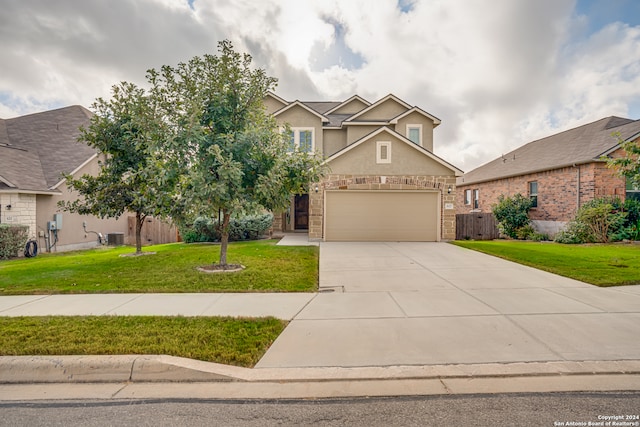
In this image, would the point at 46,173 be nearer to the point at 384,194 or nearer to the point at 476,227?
the point at 384,194

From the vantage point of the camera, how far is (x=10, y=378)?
3443 mm

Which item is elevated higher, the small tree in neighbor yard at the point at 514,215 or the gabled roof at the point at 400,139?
the gabled roof at the point at 400,139

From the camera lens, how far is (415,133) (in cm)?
1792

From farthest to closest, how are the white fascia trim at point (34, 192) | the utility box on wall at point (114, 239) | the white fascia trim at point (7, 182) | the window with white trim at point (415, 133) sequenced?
the window with white trim at point (415, 133) < the utility box on wall at point (114, 239) < the white fascia trim at point (7, 182) < the white fascia trim at point (34, 192)

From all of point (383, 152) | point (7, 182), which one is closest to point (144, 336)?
point (383, 152)

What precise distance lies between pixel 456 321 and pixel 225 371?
3.36 metres

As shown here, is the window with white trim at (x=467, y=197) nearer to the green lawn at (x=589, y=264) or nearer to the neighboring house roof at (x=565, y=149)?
the neighboring house roof at (x=565, y=149)

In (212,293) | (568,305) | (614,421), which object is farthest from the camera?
(212,293)

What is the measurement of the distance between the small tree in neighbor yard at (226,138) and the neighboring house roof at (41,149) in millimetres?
10639

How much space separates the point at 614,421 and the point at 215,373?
3.62m

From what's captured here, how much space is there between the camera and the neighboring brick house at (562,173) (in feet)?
49.6

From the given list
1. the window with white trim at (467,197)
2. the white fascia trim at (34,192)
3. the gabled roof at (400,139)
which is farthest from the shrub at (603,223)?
the white fascia trim at (34,192)

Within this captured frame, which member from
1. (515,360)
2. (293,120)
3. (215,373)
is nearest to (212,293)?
(215,373)

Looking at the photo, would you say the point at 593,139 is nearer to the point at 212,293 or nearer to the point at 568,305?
the point at 568,305
